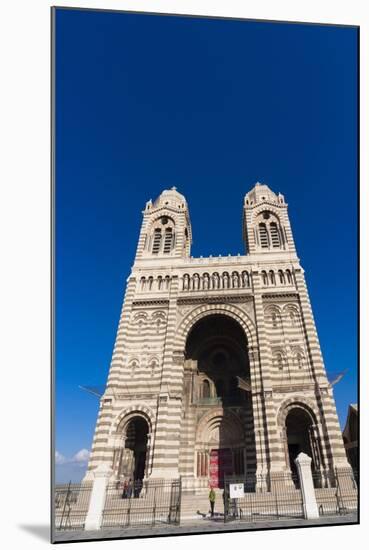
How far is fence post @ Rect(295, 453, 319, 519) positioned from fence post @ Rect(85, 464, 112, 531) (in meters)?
6.21

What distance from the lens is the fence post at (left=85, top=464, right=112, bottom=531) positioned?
10.1 meters

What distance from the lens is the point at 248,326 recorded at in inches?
765

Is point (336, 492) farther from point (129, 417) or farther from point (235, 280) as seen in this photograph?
point (235, 280)

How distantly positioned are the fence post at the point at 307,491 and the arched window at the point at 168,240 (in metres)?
15.5

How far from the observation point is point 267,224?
24312 millimetres

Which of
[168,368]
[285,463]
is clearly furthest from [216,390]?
[285,463]

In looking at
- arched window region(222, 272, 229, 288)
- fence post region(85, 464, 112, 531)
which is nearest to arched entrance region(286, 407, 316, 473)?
arched window region(222, 272, 229, 288)

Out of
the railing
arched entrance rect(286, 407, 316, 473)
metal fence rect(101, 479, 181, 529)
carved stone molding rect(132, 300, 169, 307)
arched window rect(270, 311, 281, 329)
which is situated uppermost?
carved stone molding rect(132, 300, 169, 307)

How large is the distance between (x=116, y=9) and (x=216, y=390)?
62.1 feet

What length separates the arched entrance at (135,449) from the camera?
58.8 feet

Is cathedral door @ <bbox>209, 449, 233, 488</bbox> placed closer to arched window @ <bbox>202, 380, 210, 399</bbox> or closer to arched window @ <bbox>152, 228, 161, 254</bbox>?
arched window @ <bbox>202, 380, 210, 399</bbox>

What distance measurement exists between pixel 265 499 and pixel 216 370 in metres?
9.33

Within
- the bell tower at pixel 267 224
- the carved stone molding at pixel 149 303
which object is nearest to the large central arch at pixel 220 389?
the carved stone molding at pixel 149 303

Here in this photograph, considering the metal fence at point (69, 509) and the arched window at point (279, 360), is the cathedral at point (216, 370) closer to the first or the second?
the arched window at point (279, 360)
